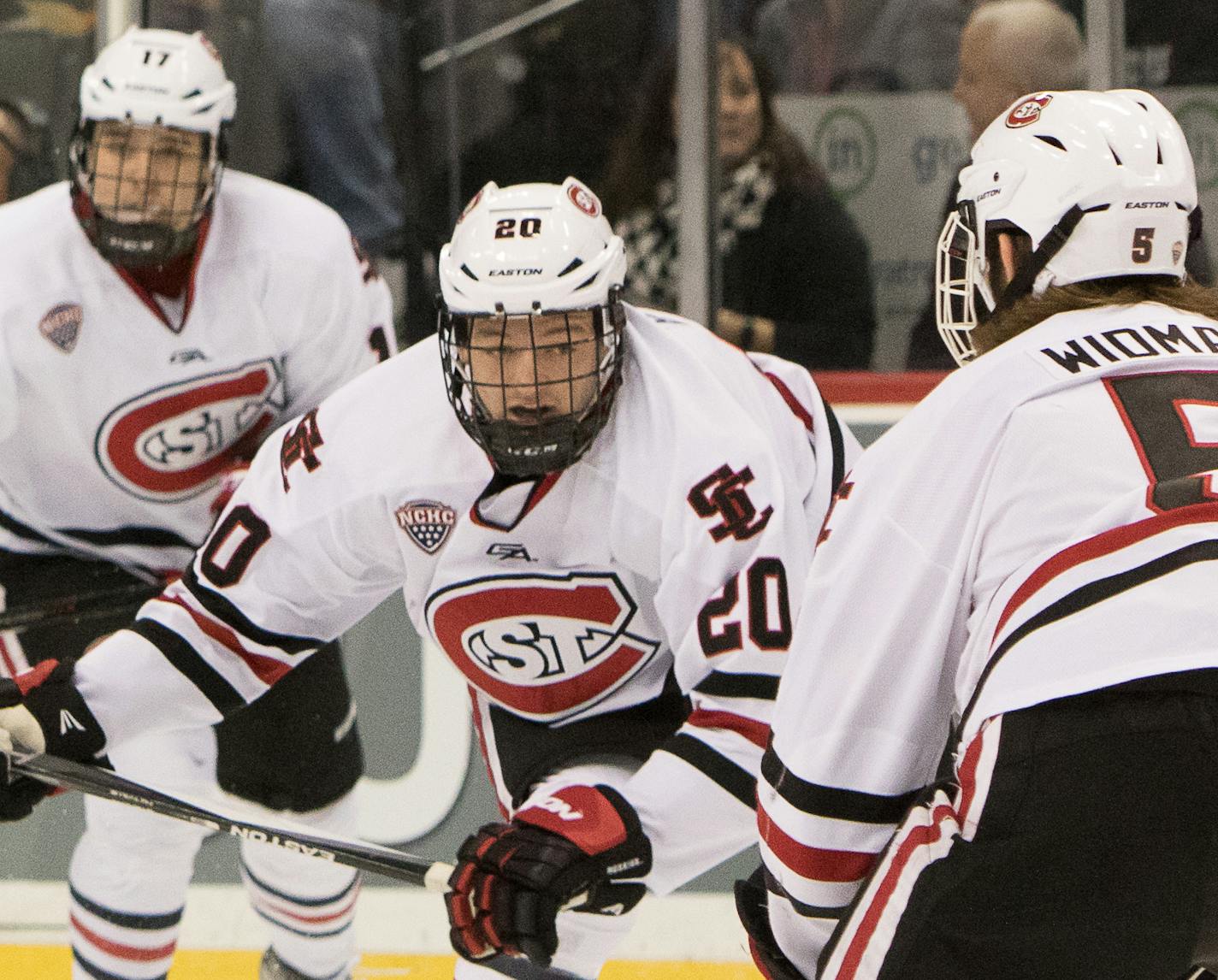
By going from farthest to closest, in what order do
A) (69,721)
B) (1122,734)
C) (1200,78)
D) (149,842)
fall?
(1200,78)
(149,842)
(69,721)
(1122,734)

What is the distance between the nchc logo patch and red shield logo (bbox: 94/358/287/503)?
0.75 m

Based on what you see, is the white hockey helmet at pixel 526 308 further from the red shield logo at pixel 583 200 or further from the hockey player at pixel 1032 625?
the hockey player at pixel 1032 625

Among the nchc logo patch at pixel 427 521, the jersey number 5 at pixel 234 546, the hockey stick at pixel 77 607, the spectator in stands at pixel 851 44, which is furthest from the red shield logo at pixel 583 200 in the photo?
the spectator in stands at pixel 851 44

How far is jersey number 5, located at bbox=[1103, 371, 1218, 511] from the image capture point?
4.04 ft

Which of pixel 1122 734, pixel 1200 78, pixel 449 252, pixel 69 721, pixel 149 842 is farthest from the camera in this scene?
pixel 1200 78

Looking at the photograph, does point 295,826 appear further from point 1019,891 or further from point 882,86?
→ point 882,86

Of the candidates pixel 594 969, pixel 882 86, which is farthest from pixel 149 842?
pixel 882 86

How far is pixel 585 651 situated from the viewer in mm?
2033

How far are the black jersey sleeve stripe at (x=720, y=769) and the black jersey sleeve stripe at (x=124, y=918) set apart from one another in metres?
1.03

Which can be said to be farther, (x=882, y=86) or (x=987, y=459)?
(x=882, y=86)

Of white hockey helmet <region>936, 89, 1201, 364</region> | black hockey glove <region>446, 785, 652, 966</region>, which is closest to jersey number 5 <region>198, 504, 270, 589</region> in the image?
black hockey glove <region>446, 785, 652, 966</region>

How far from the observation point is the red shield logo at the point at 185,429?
2664 millimetres

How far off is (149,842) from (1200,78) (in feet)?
7.16

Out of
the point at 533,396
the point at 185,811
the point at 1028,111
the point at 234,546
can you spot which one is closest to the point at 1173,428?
the point at 1028,111
